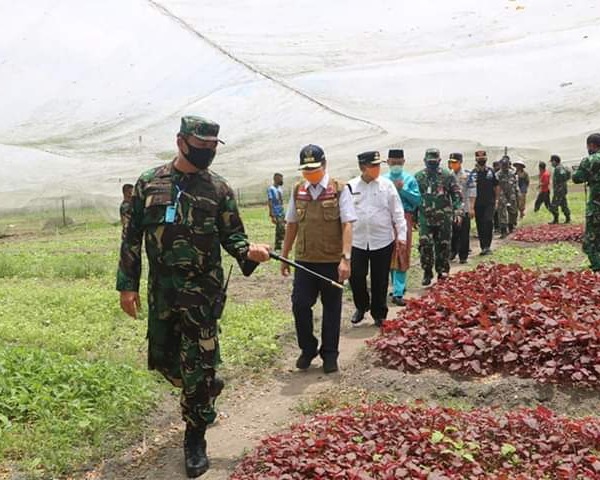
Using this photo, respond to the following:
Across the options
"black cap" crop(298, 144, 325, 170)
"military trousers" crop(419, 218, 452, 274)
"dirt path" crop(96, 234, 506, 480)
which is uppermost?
"black cap" crop(298, 144, 325, 170)

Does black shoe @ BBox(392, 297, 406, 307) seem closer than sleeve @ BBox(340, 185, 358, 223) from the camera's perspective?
No

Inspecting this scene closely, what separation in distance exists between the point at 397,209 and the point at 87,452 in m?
4.40

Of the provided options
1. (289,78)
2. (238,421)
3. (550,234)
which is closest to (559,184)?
(550,234)

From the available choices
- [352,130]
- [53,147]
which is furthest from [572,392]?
[53,147]

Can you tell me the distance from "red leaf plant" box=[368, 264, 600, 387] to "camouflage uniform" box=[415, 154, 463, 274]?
2594 mm

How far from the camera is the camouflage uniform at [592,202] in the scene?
925cm

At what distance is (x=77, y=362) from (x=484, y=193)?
33.4ft

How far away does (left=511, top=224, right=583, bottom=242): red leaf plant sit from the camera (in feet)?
52.1

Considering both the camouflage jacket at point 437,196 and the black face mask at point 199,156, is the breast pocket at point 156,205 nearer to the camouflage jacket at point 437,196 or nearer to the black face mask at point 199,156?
the black face mask at point 199,156

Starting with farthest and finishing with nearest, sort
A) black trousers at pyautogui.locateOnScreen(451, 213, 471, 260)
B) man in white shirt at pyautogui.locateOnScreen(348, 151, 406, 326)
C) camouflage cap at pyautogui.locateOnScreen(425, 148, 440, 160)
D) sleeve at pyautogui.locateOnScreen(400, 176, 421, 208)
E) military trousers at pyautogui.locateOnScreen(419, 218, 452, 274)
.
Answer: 1. black trousers at pyautogui.locateOnScreen(451, 213, 471, 260)
2. military trousers at pyautogui.locateOnScreen(419, 218, 452, 274)
3. camouflage cap at pyautogui.locateOnScreen(425, 148, 440, 160)
4. sleeve at pyautogui.locateOnScreen(400, 176, 421, 208)
5. man in white shirt at pyautogui.locateOnScreen(348, 151, 406, 326)

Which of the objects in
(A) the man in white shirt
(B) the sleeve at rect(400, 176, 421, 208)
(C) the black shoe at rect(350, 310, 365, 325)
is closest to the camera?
(A) the man in white shirt

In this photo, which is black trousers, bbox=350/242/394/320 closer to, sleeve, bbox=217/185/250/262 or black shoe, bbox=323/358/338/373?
black shoe, bbox=323/358/338/373

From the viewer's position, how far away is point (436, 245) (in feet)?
34.6

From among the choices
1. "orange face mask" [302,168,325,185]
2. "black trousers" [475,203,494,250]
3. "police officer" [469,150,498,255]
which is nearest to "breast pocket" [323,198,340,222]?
"orange face mask" [302,168,325,185]
